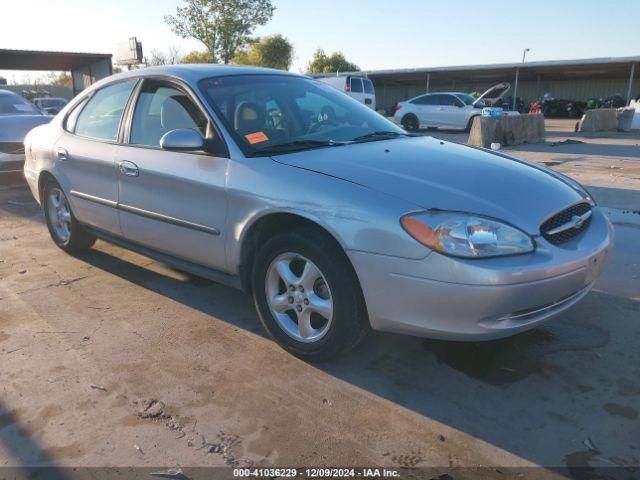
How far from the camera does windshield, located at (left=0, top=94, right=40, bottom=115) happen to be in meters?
8.99

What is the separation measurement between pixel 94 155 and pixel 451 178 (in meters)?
2.79

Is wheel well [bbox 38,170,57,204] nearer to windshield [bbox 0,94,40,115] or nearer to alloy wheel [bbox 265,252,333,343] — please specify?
alloy wheel [bbox 265,252,333,343]

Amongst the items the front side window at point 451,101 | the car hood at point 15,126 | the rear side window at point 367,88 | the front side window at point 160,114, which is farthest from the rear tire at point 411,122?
the front side window at point 160,114

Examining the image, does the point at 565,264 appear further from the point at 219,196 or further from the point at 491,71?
the point at 491,71

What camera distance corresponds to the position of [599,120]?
68.7 feet

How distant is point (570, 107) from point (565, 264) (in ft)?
115

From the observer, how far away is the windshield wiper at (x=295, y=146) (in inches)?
121

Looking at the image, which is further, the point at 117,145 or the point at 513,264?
the point at 117,145

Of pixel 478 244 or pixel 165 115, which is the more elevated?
pixel 165 115

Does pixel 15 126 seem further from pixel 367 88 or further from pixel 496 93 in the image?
pixel 496 93

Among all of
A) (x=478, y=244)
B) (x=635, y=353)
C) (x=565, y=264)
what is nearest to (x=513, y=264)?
(x=478, y=244)

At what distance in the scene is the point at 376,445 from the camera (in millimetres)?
2232

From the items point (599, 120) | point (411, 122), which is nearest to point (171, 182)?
point (411, 122)

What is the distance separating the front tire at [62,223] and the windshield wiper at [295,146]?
2.36 metres
